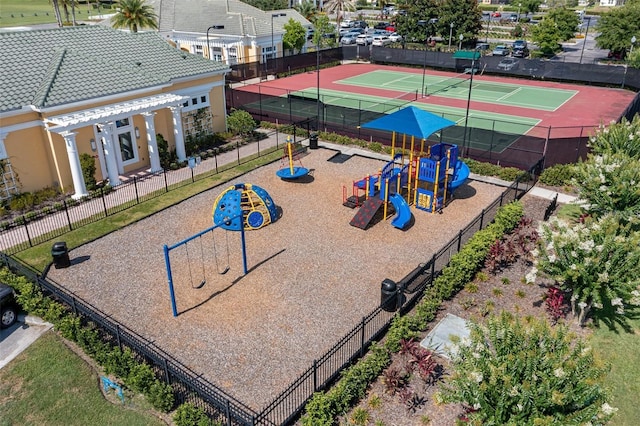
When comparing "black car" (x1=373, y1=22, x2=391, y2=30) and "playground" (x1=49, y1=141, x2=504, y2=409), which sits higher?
"black car" (x1=373, y1=22, x2=391, y2=30)

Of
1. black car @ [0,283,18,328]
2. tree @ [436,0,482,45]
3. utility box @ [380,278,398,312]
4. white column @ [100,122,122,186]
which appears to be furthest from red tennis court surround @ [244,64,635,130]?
black car @ [0,283,18,328]

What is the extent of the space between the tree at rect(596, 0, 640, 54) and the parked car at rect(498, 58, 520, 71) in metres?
14.0

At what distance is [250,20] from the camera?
52.1m

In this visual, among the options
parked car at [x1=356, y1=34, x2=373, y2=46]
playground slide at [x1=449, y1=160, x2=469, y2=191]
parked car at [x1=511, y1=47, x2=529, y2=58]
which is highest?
parked car at [x1=356, y1=34, x2=373, y2=46]

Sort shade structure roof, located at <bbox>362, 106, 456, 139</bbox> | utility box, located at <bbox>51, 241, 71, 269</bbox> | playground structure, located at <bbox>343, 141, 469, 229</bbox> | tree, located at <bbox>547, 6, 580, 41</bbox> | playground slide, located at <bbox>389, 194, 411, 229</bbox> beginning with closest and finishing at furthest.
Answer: utility box, located at <bbox>51, 241, 71, 269</bbox> < playground slide, located at <bbox>389, 194, 411, 229</bbox> < playground structure, located at <bbox>343, 141, 469, 229</bbox> < shade structure roof, located at <bbox>362, 106, 456, 139</bbox> < tree, located at <bbox>547, 6, 580, 41</bbox>

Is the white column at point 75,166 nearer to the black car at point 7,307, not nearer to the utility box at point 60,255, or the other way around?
the utility box at point 60,255

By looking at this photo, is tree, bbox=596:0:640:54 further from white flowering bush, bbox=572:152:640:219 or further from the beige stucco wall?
the beige stucco wall

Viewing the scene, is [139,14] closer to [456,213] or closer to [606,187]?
[456,213]

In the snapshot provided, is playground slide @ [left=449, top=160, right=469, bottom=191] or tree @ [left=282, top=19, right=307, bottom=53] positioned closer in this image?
playground slide @ [left=449, top=160, right=469, bottom=191]

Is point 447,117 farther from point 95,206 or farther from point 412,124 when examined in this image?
point 95,206

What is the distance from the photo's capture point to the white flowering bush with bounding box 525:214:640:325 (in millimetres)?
12852

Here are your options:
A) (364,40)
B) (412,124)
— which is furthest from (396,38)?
(412,124)

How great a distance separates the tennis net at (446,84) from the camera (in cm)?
4578

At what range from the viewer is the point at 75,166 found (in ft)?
73.8
